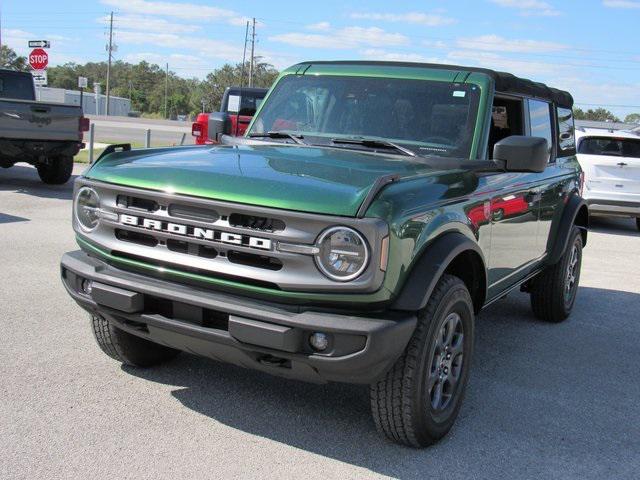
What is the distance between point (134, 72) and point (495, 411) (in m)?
133

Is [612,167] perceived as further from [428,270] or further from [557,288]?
[428,270]

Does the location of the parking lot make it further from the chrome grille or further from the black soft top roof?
the black soft top roof

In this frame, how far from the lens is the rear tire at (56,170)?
12430mm

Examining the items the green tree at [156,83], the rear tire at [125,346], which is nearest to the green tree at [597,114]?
the green tree at [156,83]

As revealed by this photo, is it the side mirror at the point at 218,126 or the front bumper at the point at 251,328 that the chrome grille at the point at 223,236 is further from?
the side mirror at the point at 218,126

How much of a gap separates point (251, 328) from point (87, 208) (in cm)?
126

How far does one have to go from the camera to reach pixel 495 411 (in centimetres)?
401

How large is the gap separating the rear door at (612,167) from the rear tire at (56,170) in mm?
9067

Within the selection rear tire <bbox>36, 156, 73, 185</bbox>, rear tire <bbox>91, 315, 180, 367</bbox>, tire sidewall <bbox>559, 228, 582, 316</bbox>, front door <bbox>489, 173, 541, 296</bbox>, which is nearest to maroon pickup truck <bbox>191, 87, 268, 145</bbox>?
rear tire <bbox>36, 156, 73, 185</bbox>

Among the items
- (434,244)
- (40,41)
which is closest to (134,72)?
(40,41)

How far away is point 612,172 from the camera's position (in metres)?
12.0

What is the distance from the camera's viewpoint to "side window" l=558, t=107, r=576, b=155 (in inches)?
236

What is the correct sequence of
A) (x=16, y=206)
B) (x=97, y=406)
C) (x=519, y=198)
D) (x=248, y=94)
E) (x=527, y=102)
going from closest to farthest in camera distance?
(x=97, y=406)
(x=519, y=198)
(x=527, y=102)
(x=16, y=206)
(x=248, y=94)

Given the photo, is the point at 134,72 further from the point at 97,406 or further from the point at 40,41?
the point at 97,406
